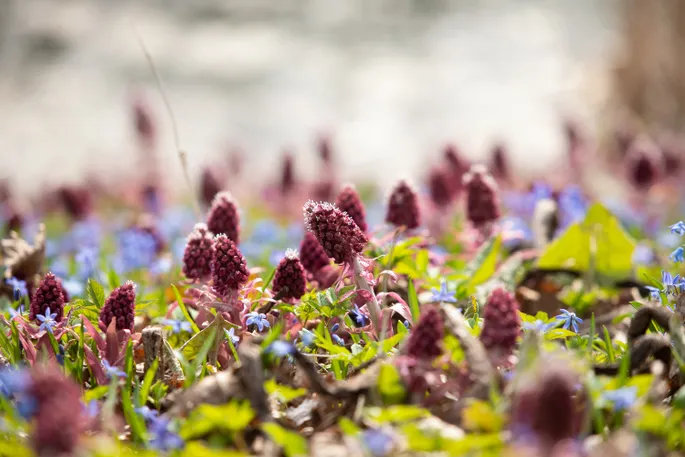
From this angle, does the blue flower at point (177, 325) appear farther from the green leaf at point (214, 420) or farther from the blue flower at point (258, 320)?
the green leaf at point (214, 420)

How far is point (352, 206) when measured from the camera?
2463mm

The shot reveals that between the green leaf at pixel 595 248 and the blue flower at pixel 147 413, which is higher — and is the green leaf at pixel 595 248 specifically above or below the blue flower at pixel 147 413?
below

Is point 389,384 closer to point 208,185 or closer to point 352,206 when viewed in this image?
point 352,206

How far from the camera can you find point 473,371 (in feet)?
5.32

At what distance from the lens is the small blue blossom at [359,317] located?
214 centimetres

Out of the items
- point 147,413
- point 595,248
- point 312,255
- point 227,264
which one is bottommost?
point 595,248

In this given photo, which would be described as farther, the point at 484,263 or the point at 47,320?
the point at 484,263

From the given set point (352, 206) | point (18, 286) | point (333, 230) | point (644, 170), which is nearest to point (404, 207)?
point (352, 206)

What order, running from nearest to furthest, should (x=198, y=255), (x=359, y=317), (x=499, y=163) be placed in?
(x=359, y=317) → (x=198, y=255) → (x=499, y=163)

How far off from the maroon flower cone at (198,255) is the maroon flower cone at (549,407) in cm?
117

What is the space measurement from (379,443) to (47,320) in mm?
1063

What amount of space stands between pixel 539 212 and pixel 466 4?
45.3 feet

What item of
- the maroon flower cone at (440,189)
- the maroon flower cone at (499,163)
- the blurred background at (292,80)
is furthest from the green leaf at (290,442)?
the blurred background at (292,80)

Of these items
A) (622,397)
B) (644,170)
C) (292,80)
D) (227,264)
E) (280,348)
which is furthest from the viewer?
(292,80)
